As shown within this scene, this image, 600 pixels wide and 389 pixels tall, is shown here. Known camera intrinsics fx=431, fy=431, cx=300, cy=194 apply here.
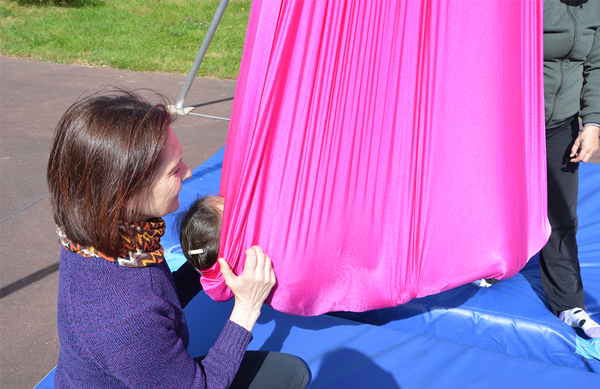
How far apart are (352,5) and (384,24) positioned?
10cm

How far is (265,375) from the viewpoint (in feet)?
3.79

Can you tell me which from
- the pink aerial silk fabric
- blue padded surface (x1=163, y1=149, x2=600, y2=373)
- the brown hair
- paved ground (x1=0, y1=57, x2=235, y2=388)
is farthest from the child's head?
paved ground (x1=0, y1=57, x2=235, y2=388)

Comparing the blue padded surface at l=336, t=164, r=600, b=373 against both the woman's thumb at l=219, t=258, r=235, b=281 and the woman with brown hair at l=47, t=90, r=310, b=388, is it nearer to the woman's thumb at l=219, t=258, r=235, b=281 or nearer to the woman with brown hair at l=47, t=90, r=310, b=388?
the woman's thumb at l=219, t=258, r=235, b=281

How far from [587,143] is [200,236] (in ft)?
4.31

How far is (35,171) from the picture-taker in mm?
3295

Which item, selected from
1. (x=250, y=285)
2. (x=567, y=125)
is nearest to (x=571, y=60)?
(x=567, y=125)

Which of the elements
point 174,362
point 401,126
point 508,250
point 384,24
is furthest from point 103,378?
point 508,250

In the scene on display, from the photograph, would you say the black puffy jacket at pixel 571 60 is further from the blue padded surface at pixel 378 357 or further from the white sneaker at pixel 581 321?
the blue padded surface at pixel 378 357

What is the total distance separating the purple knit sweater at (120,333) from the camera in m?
0.78

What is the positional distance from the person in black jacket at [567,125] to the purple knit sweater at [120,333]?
4.48ft

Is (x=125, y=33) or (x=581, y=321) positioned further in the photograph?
(x=125, y=33)

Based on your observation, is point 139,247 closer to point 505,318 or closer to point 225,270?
point 225,270


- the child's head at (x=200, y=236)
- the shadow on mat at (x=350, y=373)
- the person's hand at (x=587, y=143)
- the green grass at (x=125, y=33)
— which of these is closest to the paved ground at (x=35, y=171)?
the green grass at (x=125, y=33)

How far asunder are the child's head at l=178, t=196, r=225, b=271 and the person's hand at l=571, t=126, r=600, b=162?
4.10ft
